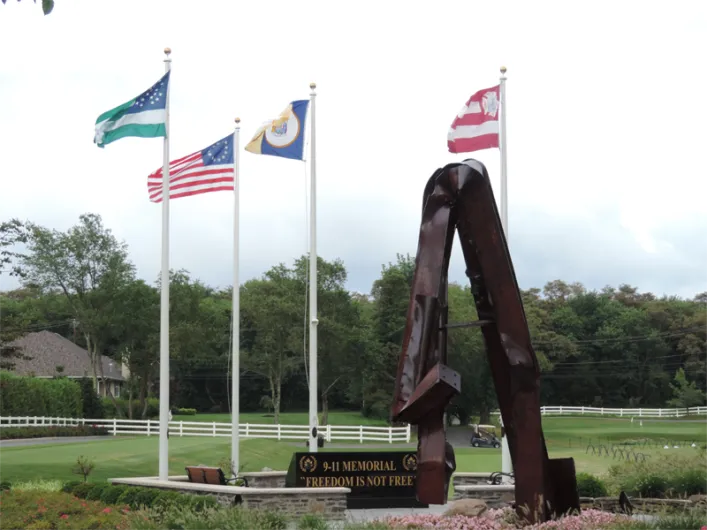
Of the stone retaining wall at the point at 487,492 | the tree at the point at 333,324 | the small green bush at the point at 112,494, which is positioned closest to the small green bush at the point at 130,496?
the small green bush at the point at 112,494

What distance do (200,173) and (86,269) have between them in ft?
143

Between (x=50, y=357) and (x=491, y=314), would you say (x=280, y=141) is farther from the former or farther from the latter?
(x=50, y=357)

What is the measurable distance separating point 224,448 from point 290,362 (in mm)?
25096

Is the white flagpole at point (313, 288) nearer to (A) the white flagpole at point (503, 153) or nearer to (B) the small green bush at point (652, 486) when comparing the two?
(A) the white flagpole at point (503, 153)

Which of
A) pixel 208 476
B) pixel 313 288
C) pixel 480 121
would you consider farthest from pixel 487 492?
pixel 480 121

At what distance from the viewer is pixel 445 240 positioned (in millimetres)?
12539

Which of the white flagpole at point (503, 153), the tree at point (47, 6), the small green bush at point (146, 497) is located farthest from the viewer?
the white flagpole at point (503, 153)

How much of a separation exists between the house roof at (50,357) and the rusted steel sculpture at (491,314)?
5934 centimetres

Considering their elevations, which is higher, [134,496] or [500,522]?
[500,522]

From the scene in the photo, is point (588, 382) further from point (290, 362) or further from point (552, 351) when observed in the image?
point (290, 362)

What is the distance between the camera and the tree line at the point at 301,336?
60000mm

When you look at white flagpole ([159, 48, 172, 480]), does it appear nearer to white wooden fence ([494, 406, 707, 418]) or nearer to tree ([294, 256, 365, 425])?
tree ([294, 256, 365, 425])

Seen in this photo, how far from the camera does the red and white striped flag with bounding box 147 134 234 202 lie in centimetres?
2350

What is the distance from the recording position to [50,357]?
70.6m
